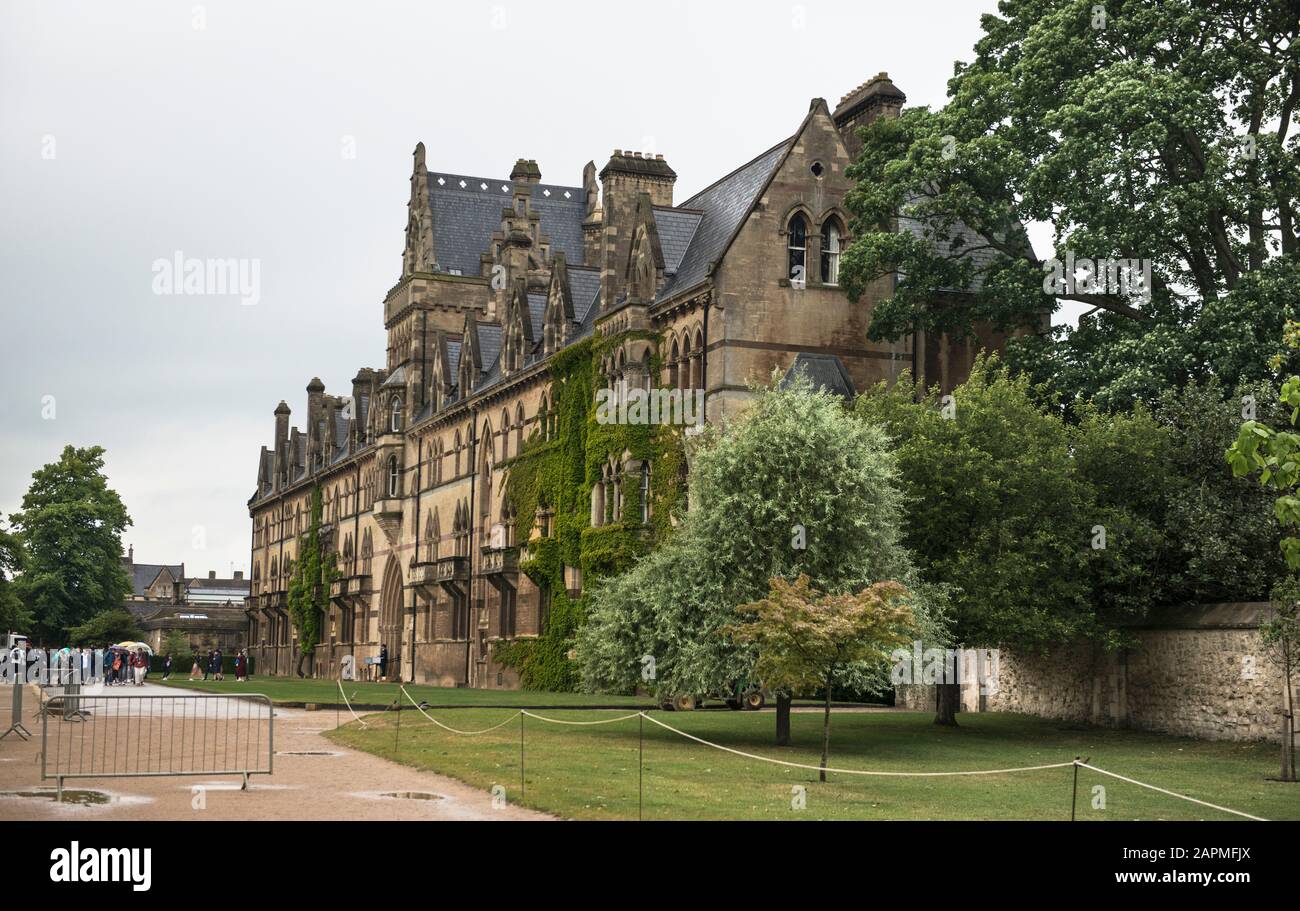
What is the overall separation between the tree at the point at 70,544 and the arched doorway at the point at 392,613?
1022 inches

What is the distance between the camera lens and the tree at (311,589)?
3504 inches

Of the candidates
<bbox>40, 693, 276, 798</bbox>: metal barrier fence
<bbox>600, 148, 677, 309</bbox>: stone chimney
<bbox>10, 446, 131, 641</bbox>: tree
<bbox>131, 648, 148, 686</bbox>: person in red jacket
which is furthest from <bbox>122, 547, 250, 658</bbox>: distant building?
<bbox>40, 693, 276, 798</bbox>: metal barrier fence

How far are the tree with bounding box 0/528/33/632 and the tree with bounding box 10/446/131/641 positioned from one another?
169cm

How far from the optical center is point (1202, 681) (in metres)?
32.8

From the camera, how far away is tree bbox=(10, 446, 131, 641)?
94000mm

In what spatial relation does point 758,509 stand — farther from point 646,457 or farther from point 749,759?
point 646,457

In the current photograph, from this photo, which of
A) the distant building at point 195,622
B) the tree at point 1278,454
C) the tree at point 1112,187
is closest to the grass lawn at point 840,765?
the tree at point 1278,454

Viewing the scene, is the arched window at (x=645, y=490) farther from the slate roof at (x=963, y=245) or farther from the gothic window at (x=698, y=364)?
the slate roof at (x=963, y=245)

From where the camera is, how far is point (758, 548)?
31281 mm

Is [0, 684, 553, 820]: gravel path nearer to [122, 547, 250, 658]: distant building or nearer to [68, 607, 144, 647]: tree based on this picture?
[68, 607, 144, 647]: tree

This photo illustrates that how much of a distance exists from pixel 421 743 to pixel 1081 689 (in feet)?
54.1

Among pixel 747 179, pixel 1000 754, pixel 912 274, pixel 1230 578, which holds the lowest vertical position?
pixel 1000 754
